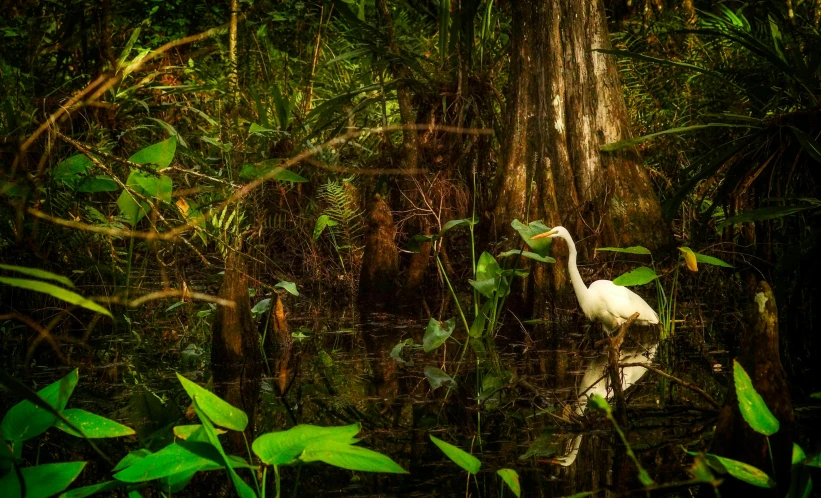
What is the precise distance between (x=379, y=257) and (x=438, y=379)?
251 centimetres

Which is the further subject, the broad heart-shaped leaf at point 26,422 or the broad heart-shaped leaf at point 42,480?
the broad heart-shaped leaf at point 26,422

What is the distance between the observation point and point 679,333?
478 centimetres

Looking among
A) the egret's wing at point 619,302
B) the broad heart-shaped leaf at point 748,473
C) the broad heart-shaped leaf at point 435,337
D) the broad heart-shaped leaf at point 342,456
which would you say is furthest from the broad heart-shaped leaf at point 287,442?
the egret's wing at point 619,302

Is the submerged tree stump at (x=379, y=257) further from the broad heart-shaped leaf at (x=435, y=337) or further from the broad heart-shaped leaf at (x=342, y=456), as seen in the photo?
the broad heart-shaped leaf at (x=342, y=456)

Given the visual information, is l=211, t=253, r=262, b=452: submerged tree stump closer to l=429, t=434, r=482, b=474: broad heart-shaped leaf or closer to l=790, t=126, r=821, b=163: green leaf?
l=429, t=434, r=482, b=474: broad heart-shaped leaf

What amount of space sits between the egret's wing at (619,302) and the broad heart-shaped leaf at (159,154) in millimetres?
2290

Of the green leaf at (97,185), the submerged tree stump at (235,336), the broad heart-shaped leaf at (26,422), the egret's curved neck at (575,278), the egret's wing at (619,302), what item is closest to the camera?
the broad heart-shaped leaf at (26,422)

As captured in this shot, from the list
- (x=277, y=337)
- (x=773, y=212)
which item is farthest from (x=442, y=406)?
(x=277, y=337)

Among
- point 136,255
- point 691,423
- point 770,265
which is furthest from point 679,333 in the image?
point 136,255

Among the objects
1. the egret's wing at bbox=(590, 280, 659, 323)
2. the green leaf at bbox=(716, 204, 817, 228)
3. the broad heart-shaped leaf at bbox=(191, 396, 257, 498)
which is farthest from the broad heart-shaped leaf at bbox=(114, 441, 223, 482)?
the egret's wing at bbox=(590, 280, 659, 323)

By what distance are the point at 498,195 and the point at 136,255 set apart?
2483mm

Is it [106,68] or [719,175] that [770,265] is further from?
[106,68]

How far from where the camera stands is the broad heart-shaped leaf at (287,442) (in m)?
1.82

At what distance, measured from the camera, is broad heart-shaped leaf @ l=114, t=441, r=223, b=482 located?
5.63 feet
